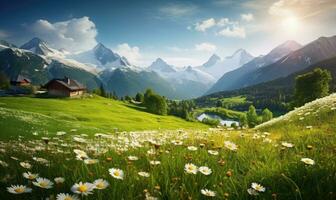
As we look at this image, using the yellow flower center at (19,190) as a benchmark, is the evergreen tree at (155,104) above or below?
below

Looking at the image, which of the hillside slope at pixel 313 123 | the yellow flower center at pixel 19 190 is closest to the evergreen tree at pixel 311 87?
the hillside slope at pixel 313 123

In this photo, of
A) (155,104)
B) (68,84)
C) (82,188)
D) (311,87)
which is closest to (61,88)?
(68,84)

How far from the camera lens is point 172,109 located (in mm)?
187625

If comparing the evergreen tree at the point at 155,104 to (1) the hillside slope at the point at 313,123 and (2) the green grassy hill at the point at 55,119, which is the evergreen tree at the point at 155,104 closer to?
(2) the green grassy hill at the point at 55,119

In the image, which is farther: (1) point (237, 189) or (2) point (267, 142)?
(2) point (267, 142)

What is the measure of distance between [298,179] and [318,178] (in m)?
0.25

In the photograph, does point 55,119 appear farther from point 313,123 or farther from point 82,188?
point 82,188

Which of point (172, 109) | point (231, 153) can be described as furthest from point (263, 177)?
point (172, 109)

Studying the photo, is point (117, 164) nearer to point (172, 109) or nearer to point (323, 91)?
point (323, 91)

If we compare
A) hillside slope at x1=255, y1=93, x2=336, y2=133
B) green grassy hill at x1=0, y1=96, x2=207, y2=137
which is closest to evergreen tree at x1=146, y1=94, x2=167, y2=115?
green grassy hill at x1=0, y1=96, x2=207, y2=137

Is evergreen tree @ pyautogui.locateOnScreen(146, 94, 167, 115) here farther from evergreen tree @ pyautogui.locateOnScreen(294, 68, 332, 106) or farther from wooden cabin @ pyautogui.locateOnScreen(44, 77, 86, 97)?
evergreen tree @ pyautogui.locateOnScreen(294, 68, 332, 106)

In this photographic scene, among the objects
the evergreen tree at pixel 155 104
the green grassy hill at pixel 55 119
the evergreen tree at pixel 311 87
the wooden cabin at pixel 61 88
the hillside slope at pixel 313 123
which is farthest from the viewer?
the evergreen tree at pixel 155 104

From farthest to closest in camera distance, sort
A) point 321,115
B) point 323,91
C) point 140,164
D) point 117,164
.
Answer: point 323,91
point 321,115
point 140,164
point 117,164

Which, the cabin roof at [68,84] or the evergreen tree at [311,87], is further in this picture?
the cabin roof at [68,84]
